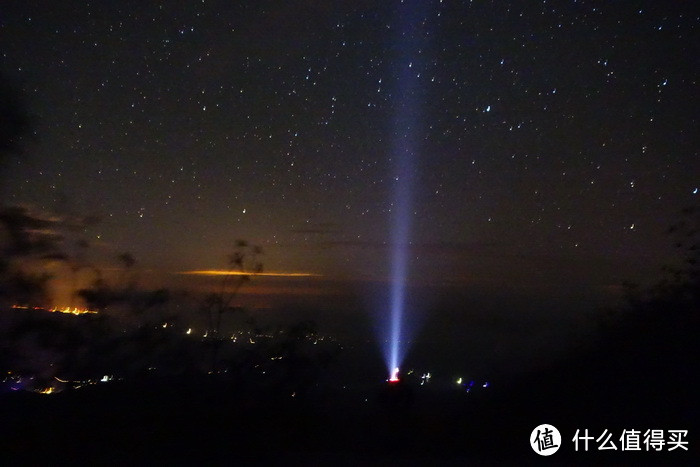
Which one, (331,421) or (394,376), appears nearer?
(331,421)

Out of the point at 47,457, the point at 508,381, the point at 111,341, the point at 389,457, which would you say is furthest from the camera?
the point at 508,381

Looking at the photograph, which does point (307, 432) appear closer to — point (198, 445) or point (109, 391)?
point (198, 445)

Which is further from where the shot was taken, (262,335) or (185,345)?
(262,335)

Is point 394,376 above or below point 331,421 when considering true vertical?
above

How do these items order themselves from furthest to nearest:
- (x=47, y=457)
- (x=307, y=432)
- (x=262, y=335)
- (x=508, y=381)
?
(x=262, y=335)
(x=508, y=381)
(x=307, y=432)
(x=47, y=457)

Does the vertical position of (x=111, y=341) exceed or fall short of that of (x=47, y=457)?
it exceeds it

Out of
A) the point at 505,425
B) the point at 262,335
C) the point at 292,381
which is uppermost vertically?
the point at 262,335

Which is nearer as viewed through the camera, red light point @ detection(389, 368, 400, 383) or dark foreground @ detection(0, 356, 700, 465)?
dark foreground @ detection(0, 356, 700, 465)

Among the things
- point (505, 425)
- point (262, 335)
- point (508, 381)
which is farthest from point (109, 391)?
point (508, 381)

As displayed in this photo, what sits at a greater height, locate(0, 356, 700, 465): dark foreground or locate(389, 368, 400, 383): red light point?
locate(389, 368, 400, 383): red light point

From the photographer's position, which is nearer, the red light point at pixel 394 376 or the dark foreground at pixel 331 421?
the dark foreground at pixel 331 421

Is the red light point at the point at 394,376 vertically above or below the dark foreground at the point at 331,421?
above
